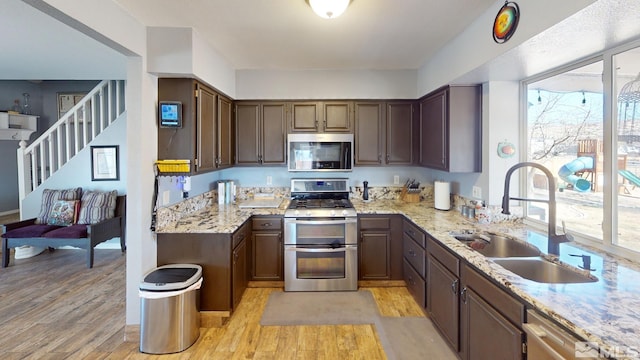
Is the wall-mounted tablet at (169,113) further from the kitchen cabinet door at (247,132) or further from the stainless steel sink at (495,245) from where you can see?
the stainless steel sink at (495,245)

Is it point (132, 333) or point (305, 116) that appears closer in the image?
point (132, 333)

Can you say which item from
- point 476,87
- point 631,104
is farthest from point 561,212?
point 476,87

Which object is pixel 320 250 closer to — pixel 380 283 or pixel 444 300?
pixel 380 283

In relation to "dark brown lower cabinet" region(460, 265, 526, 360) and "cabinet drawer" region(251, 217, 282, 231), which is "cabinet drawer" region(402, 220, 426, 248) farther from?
"cabinet drawer" region(251, 217, 282, 231)

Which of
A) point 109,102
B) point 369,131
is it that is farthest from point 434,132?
point 109,102

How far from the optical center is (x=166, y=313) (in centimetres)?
223

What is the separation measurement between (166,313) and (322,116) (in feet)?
8.71

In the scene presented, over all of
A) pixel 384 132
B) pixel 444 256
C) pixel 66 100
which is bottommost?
pixel 444 256

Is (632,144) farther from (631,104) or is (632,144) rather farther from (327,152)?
(327,152)

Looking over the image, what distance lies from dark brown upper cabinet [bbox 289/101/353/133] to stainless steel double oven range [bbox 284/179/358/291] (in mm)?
1101

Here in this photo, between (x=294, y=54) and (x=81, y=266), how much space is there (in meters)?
4.17

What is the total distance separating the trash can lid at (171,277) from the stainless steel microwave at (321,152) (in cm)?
167

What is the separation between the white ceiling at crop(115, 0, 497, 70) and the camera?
2150 millimetres

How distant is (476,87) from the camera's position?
2896 mm
